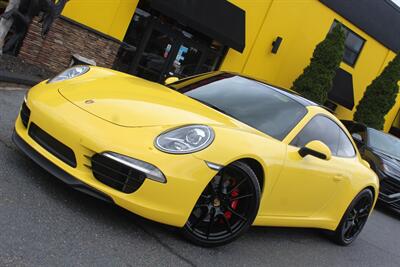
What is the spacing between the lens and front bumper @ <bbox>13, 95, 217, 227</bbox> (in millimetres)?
3623

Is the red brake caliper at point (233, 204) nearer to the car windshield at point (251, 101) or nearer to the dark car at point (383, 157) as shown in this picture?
the car windshield at point (251, 101)

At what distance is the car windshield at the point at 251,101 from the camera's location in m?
4.65

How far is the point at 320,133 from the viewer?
517 centimetres

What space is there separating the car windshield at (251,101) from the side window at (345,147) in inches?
31.7

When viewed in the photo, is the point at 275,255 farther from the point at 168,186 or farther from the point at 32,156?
the point at 32,156

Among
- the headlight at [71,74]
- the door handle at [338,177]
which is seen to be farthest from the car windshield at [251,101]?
the headlight at [71,74]

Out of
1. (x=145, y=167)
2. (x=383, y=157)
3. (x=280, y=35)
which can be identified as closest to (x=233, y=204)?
(x=145, y=167)

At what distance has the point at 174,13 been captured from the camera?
13.7 metres

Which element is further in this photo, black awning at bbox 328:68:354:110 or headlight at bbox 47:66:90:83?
black awning at bbox 328:68:354:110

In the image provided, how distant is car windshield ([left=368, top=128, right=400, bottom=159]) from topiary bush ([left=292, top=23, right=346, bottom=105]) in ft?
21.2

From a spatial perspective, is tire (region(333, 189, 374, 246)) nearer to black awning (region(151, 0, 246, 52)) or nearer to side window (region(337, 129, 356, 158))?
side window (region(337, 129, 356, 158))

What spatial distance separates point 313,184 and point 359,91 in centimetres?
1836

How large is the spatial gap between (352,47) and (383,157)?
11.6 m

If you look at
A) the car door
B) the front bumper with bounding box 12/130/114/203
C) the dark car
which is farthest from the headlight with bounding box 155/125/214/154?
the dark car
